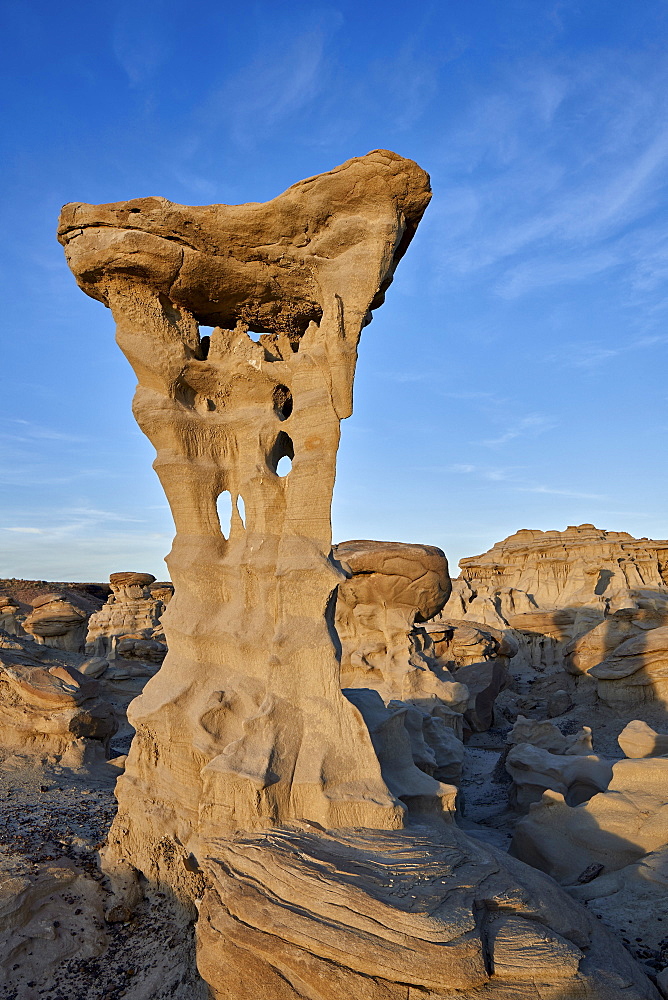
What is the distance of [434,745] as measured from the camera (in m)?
10.1

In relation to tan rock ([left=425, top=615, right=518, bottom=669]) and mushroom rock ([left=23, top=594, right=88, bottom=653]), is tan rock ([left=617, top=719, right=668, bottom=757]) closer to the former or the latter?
tan rock ([left=425, top=615, right=518, bottom=669])

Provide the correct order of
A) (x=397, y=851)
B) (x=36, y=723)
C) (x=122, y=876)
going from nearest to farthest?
(x=397, y=851) → (x=122, y=876) → (x=36, y=723)

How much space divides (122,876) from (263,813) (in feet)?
5.14

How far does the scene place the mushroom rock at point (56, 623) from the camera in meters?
20.4

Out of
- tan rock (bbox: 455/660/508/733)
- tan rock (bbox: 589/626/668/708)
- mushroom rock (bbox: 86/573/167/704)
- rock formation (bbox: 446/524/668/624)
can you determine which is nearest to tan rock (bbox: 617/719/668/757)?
tan rock (bbox: 589/626/668/708)

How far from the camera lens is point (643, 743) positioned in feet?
29.4

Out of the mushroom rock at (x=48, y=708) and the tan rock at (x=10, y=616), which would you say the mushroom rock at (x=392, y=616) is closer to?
the mushroom rock at (x=48, y=708)

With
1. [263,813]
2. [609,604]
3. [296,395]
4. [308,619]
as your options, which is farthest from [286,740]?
[609,604]

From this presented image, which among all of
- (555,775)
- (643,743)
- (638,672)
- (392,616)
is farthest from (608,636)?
(555,775)

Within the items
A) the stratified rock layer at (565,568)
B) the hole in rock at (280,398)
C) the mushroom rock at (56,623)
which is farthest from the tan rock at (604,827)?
the stratified rock layer at (565,568)

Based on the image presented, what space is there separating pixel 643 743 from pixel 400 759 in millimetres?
4794

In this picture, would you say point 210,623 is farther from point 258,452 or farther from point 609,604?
point 609,604

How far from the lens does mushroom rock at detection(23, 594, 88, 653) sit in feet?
66.9

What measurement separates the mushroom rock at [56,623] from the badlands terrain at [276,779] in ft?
39.4
